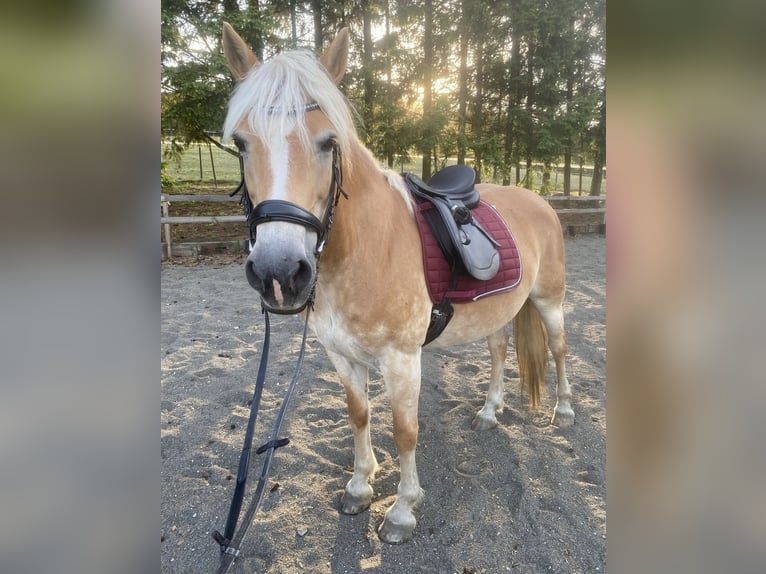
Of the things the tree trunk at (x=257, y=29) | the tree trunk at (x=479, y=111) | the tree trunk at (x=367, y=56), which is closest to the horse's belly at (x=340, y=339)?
the tree trunk at (x=257, y=29)

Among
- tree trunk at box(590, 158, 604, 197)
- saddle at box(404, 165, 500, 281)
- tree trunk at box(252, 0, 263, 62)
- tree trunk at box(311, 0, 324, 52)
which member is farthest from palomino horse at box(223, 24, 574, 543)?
tree trunk at box(590, 158, 604, 197)

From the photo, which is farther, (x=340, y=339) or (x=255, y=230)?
(x=340, y=339)

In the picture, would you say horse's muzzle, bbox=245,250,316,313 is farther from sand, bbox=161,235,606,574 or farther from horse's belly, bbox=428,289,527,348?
sand, bbox=161,235,606,574

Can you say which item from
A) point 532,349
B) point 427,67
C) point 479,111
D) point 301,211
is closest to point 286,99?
point 301,211

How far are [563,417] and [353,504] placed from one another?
1650 mm

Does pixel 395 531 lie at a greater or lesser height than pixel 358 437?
lesser

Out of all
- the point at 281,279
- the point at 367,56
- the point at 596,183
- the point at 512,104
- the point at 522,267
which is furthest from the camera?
the point at 596,183

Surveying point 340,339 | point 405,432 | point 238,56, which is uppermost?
point 238,56

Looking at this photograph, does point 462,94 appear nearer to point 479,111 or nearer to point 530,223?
point 479,111

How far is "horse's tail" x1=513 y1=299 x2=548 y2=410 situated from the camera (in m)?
2.98

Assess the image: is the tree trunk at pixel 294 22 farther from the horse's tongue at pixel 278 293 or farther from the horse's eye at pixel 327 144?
the horse's tongue at pixel 278 293

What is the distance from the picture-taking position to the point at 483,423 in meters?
2.92

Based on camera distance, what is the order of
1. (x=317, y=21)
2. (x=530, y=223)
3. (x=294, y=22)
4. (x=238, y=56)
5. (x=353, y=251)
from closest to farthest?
(x=238, y=56) < (x=353, y=251) < (x=530, y=223) < (x=294, y=22) < (x=317, y=21)
